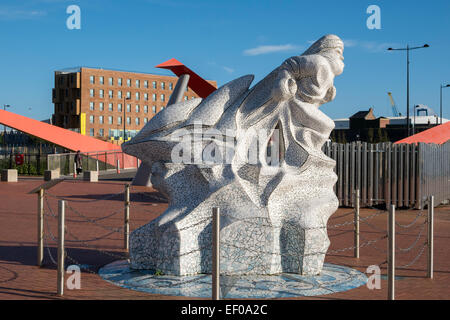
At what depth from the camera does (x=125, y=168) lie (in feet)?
121

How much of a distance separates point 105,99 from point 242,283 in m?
68.6

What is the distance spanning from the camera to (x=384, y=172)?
1747 cm

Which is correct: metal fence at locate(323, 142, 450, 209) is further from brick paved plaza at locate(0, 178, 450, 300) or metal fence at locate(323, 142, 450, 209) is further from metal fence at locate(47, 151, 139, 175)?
metal fence at locate(47, 151, 139, 175)

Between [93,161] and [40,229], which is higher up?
[93,161]

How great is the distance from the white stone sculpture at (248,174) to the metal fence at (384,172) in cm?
912

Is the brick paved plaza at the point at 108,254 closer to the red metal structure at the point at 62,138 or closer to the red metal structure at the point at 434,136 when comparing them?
the red metal structure at the point at 434,136

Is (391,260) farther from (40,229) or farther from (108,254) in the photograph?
(40,229)

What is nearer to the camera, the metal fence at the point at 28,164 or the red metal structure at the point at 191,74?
the red metal structure at the point at 191,74

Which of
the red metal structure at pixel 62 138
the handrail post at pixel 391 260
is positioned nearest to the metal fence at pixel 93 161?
the red metal structure at pixel 62 138

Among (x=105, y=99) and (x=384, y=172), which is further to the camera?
(x=105, y=99)

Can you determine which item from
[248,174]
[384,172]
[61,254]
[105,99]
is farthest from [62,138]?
[105,99]

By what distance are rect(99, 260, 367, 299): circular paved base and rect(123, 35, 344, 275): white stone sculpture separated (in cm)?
20

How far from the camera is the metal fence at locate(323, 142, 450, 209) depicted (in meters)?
17.3

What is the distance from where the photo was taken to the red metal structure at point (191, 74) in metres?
22.5
